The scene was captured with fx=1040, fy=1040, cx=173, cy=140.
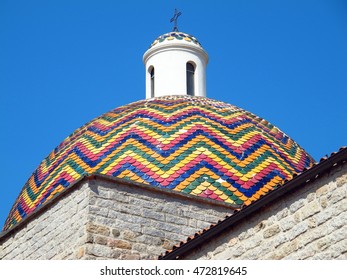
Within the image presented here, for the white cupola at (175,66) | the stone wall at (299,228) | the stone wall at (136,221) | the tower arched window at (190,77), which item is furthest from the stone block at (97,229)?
the tower arched window at (190,77)

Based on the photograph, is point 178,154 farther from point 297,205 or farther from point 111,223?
point 297,205

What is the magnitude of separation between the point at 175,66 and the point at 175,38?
0.57m

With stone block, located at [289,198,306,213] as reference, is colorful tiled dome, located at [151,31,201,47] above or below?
above

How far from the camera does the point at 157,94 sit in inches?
704

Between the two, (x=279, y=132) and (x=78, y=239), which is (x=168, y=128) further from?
(x=78, y=239)

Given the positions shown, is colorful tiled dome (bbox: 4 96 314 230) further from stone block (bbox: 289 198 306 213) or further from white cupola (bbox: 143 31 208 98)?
stone block (bbox: 289 198 306 213)

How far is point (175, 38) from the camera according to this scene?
18.4m

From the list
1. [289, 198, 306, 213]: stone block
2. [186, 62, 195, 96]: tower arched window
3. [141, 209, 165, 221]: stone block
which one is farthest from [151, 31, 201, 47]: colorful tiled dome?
[289, 198, 306, 213]: stone block

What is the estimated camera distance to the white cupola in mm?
17969

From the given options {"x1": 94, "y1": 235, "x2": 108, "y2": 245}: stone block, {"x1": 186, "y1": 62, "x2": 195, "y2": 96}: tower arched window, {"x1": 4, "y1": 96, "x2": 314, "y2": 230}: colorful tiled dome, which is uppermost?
{"x1": 186, "y1": 62, "x2": 195, "y2": 96}: tower arched window

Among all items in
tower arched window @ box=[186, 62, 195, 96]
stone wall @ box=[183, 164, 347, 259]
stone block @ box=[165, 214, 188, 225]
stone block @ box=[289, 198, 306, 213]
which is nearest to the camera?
stone wall @ box=[183, 164, 347, 259]

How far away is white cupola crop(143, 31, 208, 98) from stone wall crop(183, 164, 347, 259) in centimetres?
827

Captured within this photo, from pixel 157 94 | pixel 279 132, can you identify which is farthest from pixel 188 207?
pixel 157 94
